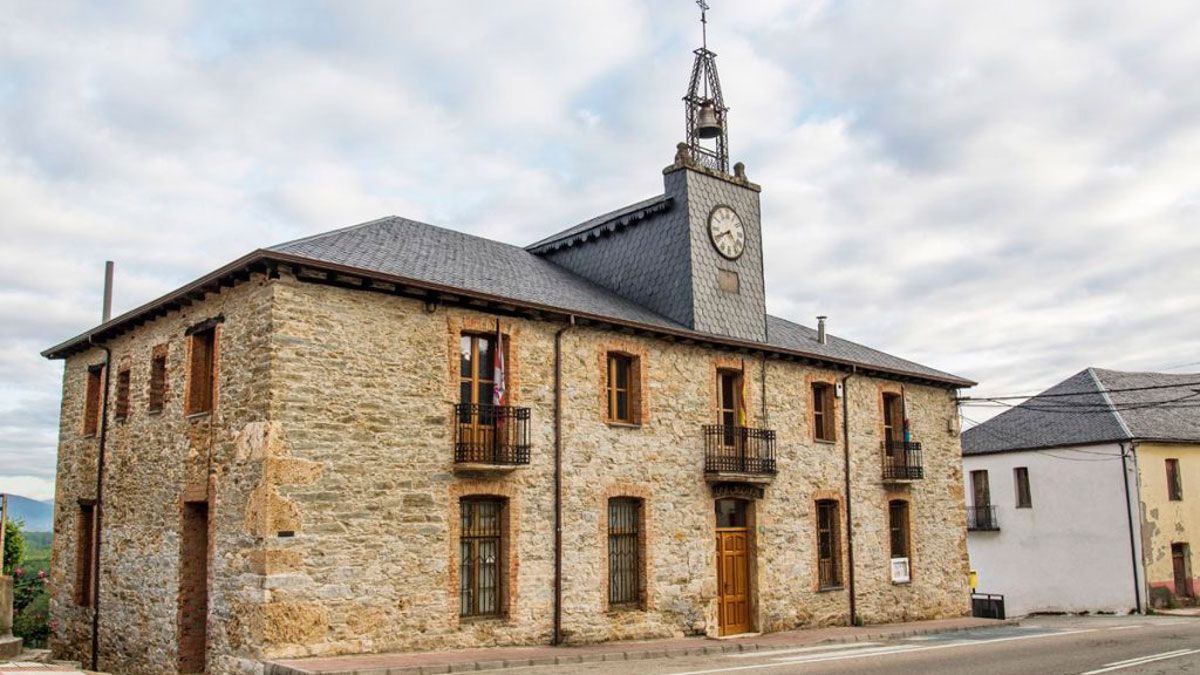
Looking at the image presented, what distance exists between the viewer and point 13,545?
2553 cm

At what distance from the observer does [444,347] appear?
51.1 ft

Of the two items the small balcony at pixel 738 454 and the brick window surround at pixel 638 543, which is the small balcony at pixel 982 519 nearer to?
the small balcony at pixel 738 454

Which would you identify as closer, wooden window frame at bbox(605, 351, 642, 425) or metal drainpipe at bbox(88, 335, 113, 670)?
metal drainpipe at bbox(88, 335, 113, 670)

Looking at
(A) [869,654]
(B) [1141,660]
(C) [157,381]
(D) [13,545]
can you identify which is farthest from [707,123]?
(D) [13,545]

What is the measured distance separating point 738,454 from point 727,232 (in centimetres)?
514

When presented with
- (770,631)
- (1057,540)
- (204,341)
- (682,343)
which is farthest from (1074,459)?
(204,341)

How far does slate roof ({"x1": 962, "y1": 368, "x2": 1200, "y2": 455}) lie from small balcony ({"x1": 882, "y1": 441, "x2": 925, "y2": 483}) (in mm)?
9684

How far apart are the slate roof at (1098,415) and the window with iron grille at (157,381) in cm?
2564

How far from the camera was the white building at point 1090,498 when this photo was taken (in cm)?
2941

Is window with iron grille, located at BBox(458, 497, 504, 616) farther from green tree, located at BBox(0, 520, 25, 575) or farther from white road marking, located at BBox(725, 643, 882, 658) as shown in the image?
green tree, located at BBox(0, 520, 25, 575)

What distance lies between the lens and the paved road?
13.7m

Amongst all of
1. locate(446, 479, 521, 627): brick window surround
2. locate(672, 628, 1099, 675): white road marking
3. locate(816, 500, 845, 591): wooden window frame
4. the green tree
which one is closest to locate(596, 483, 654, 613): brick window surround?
locate(446, 479, 521, 627): brick window surround

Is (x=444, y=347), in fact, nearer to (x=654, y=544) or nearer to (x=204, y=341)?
(x=204, y=341)

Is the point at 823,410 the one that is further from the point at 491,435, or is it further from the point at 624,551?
the point at 491,435
